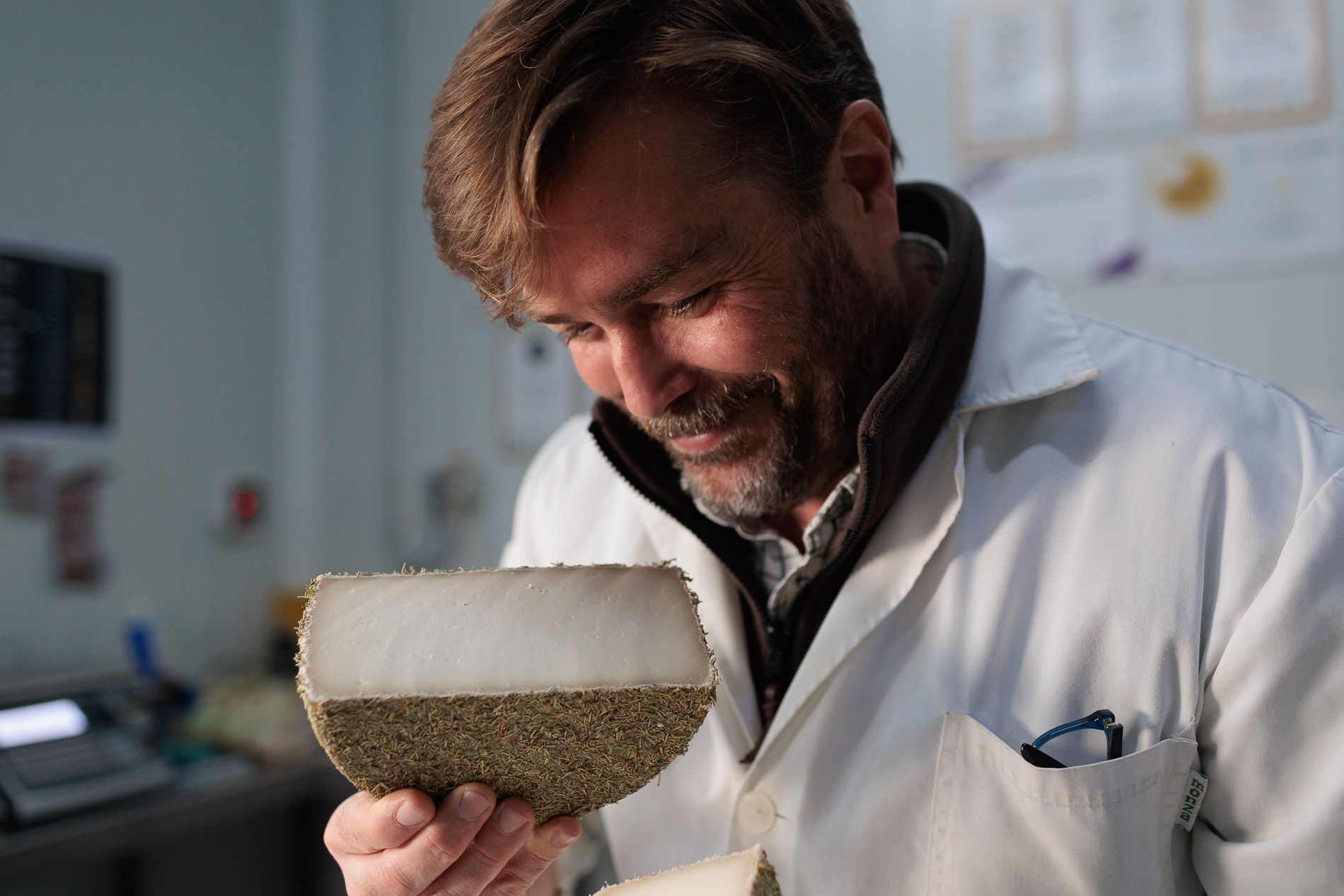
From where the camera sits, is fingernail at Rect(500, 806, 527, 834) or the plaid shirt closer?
fingernail at Rect(500, 806, 527, 834)

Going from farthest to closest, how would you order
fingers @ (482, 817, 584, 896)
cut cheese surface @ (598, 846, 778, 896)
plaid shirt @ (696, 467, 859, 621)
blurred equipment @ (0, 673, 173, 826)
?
blurred equipment @ (0, 673, 173, 826), plaid shirt @ (696, 467, 859, 621), fingers @ (482, 817, 584, 896), cut cheese surface @ (598, 846, 778, 896)

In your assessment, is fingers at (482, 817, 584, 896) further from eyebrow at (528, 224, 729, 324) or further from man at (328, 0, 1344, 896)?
eyebrow at (528, 224, 729, 324)

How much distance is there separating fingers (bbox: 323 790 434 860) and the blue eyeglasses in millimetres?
544

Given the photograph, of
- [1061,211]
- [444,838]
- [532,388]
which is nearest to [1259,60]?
[1061,211]

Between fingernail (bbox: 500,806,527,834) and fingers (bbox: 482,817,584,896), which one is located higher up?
fingernail (bbox: 500,806,527,834)

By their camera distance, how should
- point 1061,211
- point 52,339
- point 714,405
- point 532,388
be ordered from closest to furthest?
1. point 714,405
2. point 1061,211
3. point 52,339
4. point 532,388

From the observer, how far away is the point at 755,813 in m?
1.02

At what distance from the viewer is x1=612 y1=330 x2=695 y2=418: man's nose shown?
0.96 metres

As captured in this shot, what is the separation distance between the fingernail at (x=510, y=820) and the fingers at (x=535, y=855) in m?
0.05

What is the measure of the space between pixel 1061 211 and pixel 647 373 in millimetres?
1555

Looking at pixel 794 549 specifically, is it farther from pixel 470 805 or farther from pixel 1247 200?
pixel 1247 200

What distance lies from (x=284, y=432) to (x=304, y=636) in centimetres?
232

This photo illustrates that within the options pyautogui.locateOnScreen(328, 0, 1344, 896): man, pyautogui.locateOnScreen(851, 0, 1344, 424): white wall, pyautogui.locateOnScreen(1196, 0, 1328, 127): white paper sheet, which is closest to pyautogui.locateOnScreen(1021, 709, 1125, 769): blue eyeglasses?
pyautogui.locateOnScreen(328, 0, 1344, 896): man

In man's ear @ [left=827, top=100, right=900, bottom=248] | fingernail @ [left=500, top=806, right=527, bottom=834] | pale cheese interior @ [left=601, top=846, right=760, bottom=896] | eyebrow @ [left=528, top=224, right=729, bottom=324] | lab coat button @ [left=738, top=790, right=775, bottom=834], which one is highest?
man's ear @ [left=827, top=100, right=900, bottom=248]
